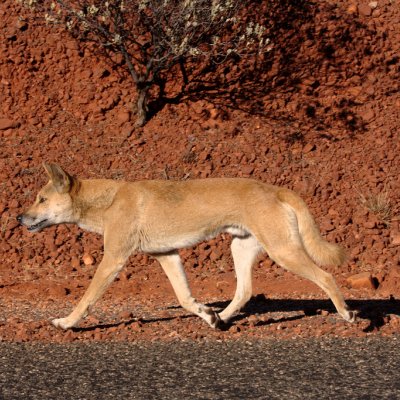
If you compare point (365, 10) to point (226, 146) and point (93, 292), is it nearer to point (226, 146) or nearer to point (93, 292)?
point (226, 146)

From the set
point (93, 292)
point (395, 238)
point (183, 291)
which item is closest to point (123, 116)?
point (395, 238)

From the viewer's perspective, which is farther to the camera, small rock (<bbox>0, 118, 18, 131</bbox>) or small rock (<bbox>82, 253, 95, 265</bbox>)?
small rock (<bbox>0, 118, 18, 131</bbox>)

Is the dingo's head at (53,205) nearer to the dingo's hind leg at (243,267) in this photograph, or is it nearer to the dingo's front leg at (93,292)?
the dingo's front leg at (93,292)

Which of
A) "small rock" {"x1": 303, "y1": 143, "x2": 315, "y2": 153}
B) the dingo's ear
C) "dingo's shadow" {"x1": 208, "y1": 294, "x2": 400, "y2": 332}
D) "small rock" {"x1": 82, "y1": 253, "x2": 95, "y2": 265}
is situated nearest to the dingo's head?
the dingo's ear

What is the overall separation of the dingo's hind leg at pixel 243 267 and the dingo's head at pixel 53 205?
182 centimetres

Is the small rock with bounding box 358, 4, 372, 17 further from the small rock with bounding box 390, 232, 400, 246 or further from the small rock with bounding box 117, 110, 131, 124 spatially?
the small rock with bounding box 390, 232, 400, 246

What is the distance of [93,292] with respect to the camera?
881 cm

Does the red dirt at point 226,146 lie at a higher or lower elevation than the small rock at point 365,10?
lower

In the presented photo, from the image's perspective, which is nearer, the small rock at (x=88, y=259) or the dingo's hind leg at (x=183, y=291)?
the dingo's hind leg at (x=183, y=291)

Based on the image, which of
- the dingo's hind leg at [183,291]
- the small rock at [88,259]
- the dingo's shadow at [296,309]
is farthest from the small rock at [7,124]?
the dingo's hind leg at [183,291]

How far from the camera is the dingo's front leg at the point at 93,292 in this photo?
8.72 m

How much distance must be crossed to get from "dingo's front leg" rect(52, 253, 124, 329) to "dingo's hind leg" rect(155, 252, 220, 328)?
62cm

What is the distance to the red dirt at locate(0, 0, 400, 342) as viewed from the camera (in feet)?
38.9

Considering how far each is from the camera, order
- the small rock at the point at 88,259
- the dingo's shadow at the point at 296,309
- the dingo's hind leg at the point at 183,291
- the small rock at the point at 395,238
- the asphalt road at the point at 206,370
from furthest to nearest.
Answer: the small rock at the point at 395,238, the small rock at the point at 88,259, the dingo's shadow at the point at 296,309, the dingo's hind leg at the point at 183,291, the asphalt road at the point at 206,370
